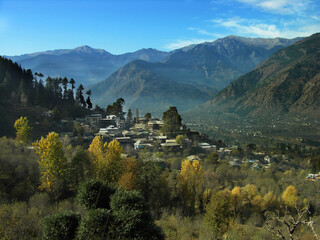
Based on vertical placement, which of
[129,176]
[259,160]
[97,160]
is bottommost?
[259,160]

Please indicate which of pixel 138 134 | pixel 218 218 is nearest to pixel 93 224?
pixel 218 218

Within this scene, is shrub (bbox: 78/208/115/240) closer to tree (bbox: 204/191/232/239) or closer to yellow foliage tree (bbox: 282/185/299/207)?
tree (bbox: 204/191/232/239)

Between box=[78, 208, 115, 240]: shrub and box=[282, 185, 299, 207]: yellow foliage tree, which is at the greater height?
box=[78, 208, 115, 240]: shrub

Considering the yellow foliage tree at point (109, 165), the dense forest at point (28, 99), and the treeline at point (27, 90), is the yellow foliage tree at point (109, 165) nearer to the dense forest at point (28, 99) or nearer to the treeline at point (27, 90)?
the dense forest at point (28, 99)

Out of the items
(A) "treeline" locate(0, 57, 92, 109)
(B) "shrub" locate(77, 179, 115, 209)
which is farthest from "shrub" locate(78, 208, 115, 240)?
(A) "treeline" locate(0, 57, 92, 109)

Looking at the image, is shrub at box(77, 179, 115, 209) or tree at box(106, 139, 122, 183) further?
tree at box(106, 139, 122, 183)

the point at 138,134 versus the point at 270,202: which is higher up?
the point at 138,134

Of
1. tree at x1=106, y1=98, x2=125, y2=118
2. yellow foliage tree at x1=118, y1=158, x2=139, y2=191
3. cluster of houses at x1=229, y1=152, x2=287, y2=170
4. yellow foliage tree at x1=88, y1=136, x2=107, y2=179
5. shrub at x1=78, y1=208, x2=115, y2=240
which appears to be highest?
tree at x1=106, y1=98, x2=125, y2=118

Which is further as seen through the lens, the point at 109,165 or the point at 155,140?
the point at 155,140

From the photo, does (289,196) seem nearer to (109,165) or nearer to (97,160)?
(109,165)
